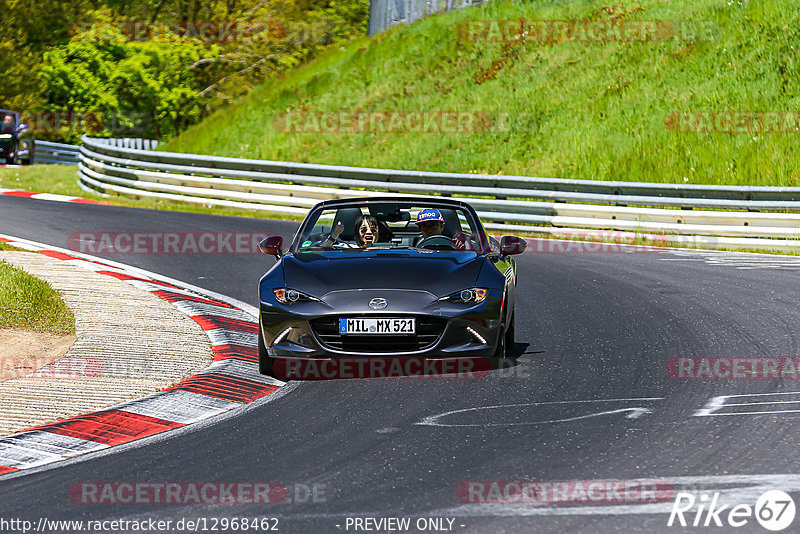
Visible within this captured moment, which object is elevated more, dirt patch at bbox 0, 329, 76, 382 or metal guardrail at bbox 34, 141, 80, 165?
metal guardrail at bbox 34, 141, 80, 165

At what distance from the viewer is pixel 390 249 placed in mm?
9055

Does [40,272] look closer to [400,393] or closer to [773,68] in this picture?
[400,393]

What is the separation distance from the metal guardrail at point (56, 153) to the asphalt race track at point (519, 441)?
32316 mm

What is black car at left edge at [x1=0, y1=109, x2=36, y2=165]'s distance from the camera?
108 ft

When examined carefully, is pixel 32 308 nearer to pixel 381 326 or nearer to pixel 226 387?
pixel 226 387

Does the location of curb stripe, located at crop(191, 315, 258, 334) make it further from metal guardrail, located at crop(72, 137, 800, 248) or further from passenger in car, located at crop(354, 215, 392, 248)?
metal guardrail, located at crop(72, 137, 800, 248)

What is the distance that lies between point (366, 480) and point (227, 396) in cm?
239

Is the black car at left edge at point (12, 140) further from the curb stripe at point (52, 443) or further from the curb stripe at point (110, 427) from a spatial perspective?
the curb stripe at point (52, 443)

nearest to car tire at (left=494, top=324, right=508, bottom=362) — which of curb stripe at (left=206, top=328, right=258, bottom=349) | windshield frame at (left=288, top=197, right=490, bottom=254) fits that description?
windshield frame at (left=288, top=197, right=490, bottom=254)

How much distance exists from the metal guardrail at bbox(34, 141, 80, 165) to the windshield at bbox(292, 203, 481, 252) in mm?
31889

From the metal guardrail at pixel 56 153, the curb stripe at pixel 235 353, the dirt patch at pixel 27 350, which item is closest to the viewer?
the dirt patch at pixel 27 350

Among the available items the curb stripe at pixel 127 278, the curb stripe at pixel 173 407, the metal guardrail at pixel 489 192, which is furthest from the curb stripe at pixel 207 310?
the metal guardrail at pixel 489 192

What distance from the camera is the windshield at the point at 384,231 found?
9.27 meters

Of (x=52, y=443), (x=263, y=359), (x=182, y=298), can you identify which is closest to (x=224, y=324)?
(x=182, y=298)
